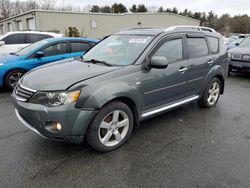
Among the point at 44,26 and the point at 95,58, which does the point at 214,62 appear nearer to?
the point at 95,58

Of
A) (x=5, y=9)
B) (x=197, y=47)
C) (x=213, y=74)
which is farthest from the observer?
(x=5, y=9)

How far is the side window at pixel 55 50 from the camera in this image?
20.0 ft

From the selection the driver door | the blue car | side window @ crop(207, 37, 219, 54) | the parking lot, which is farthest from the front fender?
the blue car

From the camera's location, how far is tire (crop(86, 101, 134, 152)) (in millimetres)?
2742

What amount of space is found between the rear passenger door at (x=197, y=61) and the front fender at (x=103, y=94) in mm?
1486

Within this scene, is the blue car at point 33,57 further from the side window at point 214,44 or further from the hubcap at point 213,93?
the hubcap at point 213,93

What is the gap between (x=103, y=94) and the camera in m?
2.66

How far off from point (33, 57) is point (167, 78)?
4.21 metres

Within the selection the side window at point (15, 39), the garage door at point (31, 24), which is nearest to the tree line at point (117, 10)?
the garage door at point (31, 24)

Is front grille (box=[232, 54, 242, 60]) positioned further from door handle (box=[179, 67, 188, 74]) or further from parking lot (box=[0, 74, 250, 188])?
door handle (box=[179, 67, 188, 74])

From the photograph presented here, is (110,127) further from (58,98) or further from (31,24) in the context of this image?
(31,24)

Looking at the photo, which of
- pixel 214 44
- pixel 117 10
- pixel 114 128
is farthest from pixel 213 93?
pixel 117 10

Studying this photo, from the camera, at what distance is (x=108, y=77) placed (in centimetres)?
280

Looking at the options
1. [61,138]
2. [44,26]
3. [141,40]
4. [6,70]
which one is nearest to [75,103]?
[61,138]
